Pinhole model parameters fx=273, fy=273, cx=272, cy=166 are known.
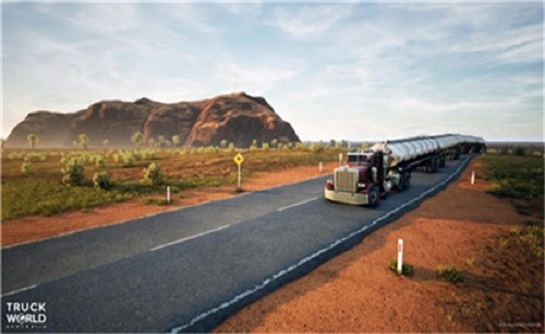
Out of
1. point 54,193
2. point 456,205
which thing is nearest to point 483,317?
point 456,205

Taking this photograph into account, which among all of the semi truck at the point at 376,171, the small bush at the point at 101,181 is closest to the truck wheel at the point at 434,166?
the semi truck at the point at 376,171

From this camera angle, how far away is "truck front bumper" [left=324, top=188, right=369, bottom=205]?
43.5ft

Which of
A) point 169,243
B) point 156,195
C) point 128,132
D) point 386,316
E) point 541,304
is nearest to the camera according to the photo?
point 386,316

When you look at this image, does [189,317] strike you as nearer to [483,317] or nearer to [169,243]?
[169,243]

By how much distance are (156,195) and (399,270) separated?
1507 centimetres

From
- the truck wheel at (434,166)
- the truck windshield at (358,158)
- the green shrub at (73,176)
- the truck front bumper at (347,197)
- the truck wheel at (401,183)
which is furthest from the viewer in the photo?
the truck wheel at (434,166)

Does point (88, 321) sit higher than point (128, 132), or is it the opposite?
point (128, 132)

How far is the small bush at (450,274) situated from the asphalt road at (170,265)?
265 cm

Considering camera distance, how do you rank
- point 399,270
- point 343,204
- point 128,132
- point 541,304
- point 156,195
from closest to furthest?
point 541,304 → point 399,270 → point 343,204 → point 156,195 → point 128,132

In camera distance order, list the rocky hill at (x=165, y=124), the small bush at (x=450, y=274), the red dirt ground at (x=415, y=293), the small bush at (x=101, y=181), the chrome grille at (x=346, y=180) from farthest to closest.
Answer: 1. the rocky hill at (x=165, y=124)
2. the small bush at (x=101, y=181)
3. the chrome grille at (x=346, y=180)
4. the small bush at (x=450, y=274)
5. the red dirt ground at (x=415, y=293)

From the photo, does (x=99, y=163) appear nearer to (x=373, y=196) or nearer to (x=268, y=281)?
(x=373, y=196)

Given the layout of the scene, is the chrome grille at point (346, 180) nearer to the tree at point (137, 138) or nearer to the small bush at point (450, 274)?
the small bush at point (450, 274)

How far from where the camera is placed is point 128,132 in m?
156

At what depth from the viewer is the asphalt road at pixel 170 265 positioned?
17.8ft
